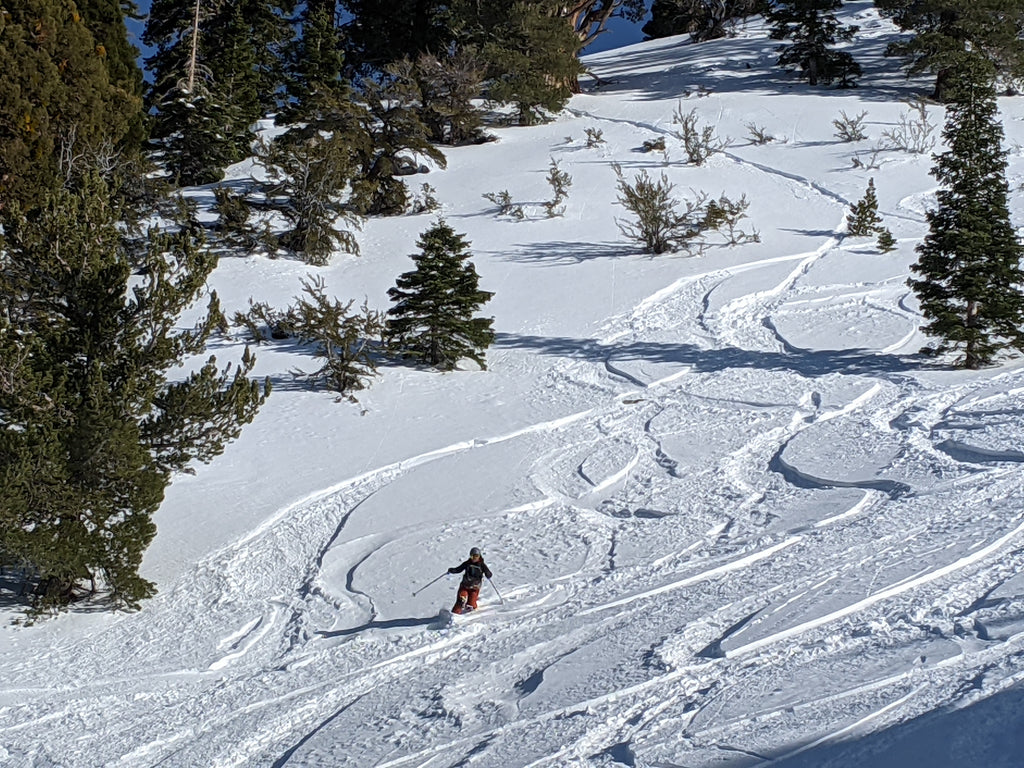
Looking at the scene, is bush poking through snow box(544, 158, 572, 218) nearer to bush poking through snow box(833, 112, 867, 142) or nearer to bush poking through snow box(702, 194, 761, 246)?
bush poking through snow box(702, 194, 761, 246)

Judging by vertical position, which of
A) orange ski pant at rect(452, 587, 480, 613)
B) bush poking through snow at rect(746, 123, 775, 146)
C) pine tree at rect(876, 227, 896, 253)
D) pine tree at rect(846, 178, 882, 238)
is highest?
bush poking through snow at rect(746, 123, 775, 146)

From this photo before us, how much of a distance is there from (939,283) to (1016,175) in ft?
33.6

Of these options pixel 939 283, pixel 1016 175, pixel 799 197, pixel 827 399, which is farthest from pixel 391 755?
pixel 1016 175

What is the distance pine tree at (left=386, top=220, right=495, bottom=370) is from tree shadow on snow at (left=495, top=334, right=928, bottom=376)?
927 millimetres

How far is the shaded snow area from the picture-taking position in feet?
21.6

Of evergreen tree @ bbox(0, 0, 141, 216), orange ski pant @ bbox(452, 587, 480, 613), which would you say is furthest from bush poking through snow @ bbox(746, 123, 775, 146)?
orange ski pant @ bbox(452, 587, 480, 613)

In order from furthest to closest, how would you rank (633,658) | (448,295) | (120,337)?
(448,295) → (120,337) → (633,658)

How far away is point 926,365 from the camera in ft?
48.2

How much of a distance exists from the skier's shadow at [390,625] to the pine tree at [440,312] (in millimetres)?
7483

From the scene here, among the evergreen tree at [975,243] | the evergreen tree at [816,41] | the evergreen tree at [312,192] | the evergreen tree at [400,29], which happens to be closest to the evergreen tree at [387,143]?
the evergreen tree at [312,192]

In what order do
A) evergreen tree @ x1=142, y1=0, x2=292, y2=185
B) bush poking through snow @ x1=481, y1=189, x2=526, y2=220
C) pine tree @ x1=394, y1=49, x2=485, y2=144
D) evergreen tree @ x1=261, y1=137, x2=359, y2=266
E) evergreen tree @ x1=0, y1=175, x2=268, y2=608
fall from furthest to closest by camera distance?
pine tree @ x1=394, y1=49, x2=485, y2=144 → evergreen tree @ x1=142, y1=0, x2=292, y2=185 → bush poking through snow @ x1=481, y1=189, x2=526, y2=220 → evergreen tree @ x1=261, y1=137, x2=359, y2=266 → evergreen tree @ x1=0, y1=175, x2=268, y2=608

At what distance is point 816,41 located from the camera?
116 feet

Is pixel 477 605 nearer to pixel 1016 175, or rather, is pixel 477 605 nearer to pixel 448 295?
pixel 448 295

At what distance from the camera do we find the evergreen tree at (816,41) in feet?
114
